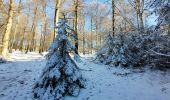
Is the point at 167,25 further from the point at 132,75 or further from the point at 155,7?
the point at 132,75

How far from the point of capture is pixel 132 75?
49.4 feet

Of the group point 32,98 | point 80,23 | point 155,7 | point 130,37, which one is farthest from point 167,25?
point 80,23

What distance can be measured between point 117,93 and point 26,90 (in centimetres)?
423

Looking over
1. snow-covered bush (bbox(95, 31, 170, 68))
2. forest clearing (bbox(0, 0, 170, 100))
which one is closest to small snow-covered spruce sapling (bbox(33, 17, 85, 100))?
forest clearing (bbox(0, 0, 170, 100))

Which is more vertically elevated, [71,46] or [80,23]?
[80,23]

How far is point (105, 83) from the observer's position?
13203 millimetres

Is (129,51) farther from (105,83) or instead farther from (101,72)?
(105,83)

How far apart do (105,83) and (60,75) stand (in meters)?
2.93

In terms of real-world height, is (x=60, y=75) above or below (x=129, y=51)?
below

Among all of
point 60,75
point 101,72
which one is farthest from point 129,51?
point 60,75

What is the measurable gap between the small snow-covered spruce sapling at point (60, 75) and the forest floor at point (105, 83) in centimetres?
40

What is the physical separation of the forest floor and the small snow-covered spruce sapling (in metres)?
0.40

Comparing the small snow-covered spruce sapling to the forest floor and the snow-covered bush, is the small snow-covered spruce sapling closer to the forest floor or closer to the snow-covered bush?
the forest floor

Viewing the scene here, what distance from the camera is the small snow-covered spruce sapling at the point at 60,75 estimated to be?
36.2ft
